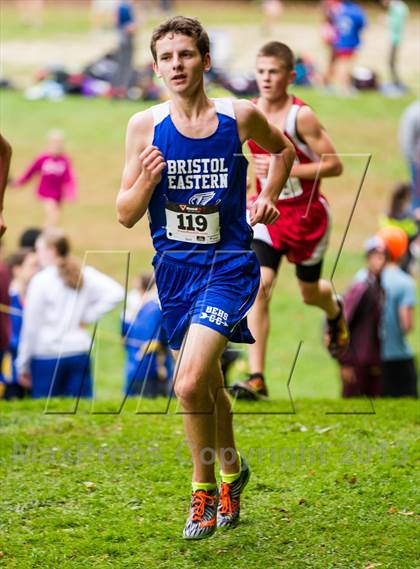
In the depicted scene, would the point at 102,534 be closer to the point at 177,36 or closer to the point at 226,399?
the point at 226,399

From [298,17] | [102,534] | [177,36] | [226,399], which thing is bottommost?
[298,17]

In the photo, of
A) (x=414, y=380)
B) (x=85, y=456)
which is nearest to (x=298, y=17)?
(x=414, y=380)

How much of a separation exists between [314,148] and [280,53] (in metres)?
Result: 0.70

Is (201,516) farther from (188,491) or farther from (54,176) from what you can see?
(54,176)

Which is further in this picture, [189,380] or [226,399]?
[226,399]

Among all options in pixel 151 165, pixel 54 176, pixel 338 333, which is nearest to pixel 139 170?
pixel 151 165

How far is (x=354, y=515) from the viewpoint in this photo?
6312 millimetres

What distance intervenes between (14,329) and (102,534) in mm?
5264

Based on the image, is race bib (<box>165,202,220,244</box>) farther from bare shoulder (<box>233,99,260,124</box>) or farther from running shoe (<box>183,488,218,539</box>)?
running shoe (<box>183,488,218,539</box>)

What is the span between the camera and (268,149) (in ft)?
20.4

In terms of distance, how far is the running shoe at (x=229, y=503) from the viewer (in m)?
6.16

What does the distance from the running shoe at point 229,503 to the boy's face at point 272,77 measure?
9.33 feet

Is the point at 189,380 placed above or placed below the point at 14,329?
above

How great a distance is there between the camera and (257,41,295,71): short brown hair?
7.95 m
